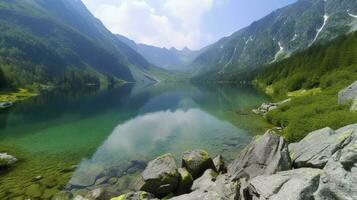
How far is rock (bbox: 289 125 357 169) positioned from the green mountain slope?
8353 millimetres

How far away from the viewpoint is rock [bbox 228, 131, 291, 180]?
20.3 metres

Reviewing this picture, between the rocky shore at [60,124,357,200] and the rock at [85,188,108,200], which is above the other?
the rocky shore at [60,124,357,200]

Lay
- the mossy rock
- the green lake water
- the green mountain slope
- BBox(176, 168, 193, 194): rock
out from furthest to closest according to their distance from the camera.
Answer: the green mountain slope
the green lake water
the mossy rock
BBox(176, 168, 193, 194): rock

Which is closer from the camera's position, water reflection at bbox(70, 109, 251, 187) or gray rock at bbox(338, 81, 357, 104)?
water reflection at bbox(70, 109, 251, 187)

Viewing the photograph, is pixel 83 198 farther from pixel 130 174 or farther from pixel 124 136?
pixel 124 136

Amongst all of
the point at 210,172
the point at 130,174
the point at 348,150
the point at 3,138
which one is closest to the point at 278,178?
the point at 348,150

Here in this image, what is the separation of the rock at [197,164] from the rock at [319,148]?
747cm

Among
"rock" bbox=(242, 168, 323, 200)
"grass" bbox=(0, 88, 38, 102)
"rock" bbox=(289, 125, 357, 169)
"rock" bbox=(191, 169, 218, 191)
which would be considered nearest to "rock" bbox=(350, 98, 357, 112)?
"rock" bbox=(289, 125, 357, 169)

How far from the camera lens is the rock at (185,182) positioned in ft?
80.6

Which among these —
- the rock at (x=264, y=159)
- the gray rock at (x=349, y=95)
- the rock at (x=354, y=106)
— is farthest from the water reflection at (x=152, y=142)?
the rock at (x=264, y=159)

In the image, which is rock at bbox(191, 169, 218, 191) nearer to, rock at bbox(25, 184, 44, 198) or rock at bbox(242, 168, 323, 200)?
rock at bbox(242, 168, 323, 200)

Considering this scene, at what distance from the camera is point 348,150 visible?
15.5 metres

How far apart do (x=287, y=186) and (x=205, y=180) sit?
32.0 ft

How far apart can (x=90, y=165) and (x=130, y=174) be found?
6444 mm
